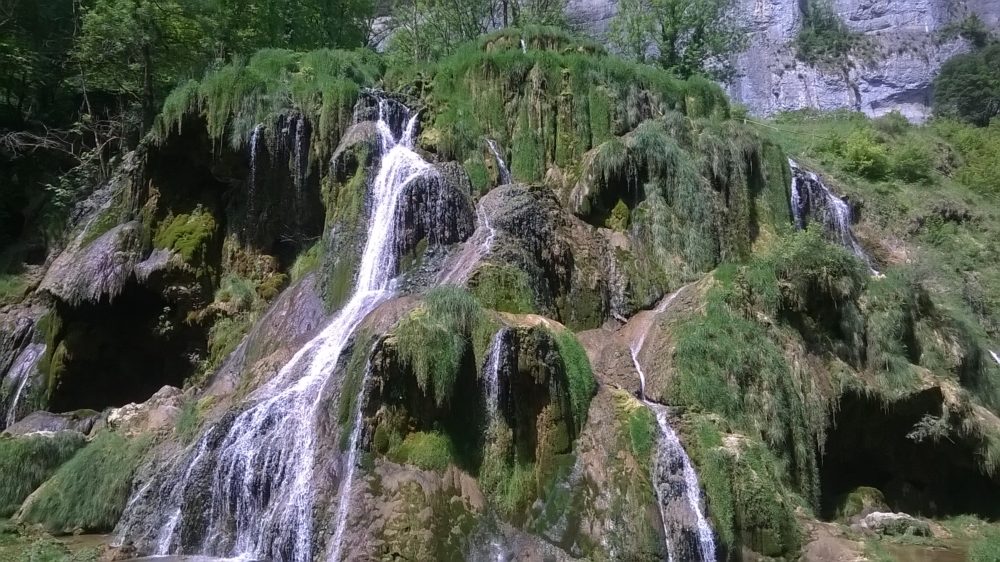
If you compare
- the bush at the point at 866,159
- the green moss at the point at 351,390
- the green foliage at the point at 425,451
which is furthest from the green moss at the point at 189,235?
the bush at the point at 866,159

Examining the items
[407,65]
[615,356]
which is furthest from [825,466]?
[407,65]

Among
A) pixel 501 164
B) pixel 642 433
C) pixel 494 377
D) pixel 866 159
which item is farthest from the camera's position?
pixel 866 159

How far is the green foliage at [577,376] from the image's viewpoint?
A: 10.3 meters

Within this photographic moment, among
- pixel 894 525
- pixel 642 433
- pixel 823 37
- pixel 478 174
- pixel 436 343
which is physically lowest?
pixel 894 525

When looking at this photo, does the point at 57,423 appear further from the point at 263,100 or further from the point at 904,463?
the point at 904,463

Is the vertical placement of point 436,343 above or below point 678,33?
below

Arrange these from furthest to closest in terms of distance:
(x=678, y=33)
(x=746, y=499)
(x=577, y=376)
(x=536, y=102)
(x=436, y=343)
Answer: (x=678, y=33)
(x=536, y=102)
(x=577, y=376)
(x=436, y=343)
(x=746, y=499)

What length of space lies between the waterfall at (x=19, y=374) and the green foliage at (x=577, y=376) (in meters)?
12.7

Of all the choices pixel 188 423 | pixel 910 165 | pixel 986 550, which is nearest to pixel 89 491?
pixel 188 423

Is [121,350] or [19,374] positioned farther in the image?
[121,350]

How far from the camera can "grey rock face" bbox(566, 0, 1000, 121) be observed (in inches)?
1965

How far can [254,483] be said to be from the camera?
1002 cm

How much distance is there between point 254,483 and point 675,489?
5538 millimetres

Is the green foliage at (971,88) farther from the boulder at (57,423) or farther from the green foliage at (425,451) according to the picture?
the boulder at (57,423)
